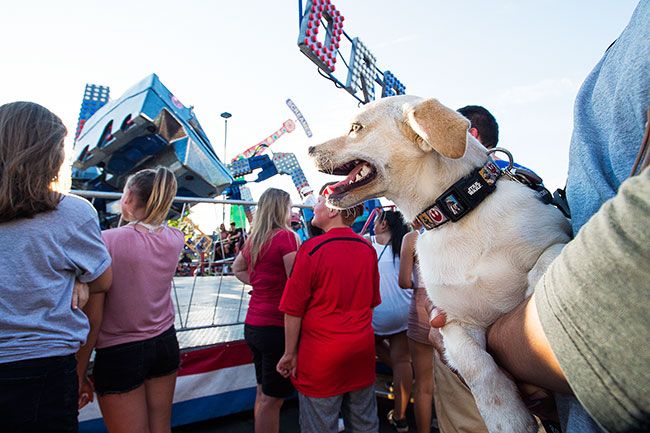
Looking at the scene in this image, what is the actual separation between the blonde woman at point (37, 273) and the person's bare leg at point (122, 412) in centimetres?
62

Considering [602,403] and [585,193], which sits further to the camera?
[585,193]

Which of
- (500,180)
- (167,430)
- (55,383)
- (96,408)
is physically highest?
(500,180)

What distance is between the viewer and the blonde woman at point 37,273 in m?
1.55

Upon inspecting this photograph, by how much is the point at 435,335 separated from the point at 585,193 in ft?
2.98

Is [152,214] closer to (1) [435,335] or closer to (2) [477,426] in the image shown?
(1) [435,335]

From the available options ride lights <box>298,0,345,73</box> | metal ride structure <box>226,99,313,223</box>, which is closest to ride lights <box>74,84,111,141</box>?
metal ride structure <box>226,99,313,223</box>

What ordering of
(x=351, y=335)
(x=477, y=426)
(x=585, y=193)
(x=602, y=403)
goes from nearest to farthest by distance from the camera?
(x=602, y=403)
(x=585, y=193)
(x=477, y=426)
(x=351, y=335)

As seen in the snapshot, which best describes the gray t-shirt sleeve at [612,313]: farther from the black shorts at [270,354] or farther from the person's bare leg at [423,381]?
the person's bare leg at [423,381]

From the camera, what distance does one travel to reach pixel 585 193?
2.74ft

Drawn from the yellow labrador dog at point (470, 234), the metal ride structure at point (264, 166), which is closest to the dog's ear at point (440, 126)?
the yellow labrador dog at point (470, 234)

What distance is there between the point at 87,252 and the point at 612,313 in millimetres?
2086

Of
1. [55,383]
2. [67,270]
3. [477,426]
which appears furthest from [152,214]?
[477,426]

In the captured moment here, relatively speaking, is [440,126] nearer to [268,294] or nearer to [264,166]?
[268,294]

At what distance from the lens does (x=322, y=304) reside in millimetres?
2830
